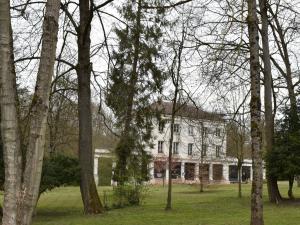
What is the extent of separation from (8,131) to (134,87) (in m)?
20.7

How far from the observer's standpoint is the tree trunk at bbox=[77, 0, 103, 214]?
1967cm

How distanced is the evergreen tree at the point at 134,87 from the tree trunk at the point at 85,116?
6.45 feet

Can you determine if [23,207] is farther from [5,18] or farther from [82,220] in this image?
[82,220]

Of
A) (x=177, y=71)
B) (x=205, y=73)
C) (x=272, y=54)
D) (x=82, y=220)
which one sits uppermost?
(x=272, y=54)

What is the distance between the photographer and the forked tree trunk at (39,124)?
18.8ft

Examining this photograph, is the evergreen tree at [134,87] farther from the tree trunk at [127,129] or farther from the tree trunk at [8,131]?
the tree trunk at [8,131]

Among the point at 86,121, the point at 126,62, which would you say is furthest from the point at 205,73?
the point at 126,62

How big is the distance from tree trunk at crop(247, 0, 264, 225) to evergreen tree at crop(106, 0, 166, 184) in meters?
10.3

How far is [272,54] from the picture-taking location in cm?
2802

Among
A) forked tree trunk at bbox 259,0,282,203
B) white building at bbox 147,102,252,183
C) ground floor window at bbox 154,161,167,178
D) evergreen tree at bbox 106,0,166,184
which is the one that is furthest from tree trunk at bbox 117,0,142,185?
ground floor window at bbox 154,161,167,178

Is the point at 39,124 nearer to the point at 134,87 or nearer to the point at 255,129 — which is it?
the point at 255,129

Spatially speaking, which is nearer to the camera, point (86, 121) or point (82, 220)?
point (82, 220)

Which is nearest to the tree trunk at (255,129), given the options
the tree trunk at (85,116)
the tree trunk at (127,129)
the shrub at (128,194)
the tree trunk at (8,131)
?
the tree trunk at (8,131)

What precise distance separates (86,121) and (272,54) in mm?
12495
